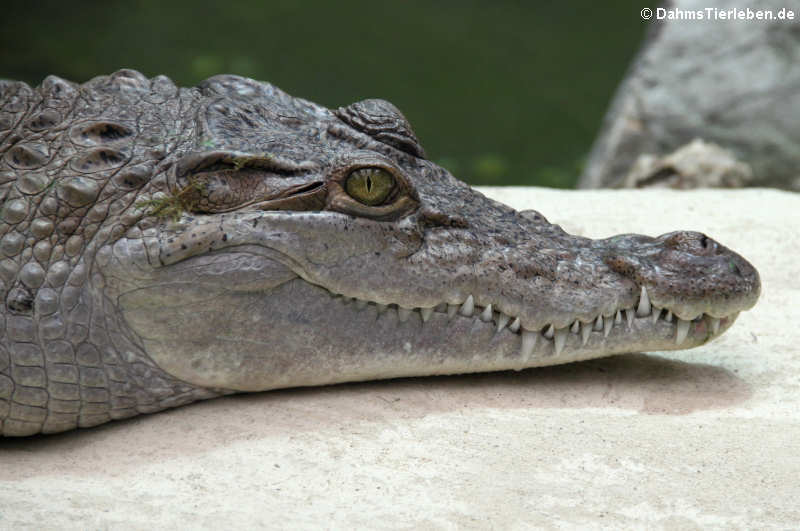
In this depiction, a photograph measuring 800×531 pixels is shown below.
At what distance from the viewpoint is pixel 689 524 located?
104 inches

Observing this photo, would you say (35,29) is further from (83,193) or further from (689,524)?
(689,524)

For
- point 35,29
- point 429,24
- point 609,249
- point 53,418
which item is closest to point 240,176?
point 53,418

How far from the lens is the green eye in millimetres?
3404

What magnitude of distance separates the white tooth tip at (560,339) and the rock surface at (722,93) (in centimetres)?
430

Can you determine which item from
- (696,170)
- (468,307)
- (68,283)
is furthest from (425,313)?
(696,170)

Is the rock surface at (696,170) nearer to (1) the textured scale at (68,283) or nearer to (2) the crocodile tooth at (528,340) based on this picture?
(2) the crocodile tooth at (528,340)

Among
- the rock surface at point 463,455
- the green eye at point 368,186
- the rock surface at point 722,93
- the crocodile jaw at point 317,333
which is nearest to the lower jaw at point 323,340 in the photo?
the crocodile jaw at point 317,333

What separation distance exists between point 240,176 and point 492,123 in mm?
11011

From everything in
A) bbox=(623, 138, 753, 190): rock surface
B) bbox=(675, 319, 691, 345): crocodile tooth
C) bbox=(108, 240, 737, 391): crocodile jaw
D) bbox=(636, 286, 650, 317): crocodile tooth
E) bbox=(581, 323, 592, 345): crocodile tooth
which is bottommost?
bbox=(108, 240, 737, 391): crocodile jaw

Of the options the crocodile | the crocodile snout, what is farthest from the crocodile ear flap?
the crocodile snout

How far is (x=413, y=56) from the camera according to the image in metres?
15.5

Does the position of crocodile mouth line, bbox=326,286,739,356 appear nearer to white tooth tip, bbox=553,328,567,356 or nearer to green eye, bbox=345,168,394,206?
white tooth tip, bbox=553,328,567,356

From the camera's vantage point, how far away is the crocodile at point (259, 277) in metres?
3.28

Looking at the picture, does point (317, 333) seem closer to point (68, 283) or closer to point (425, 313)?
point (425, 313)
